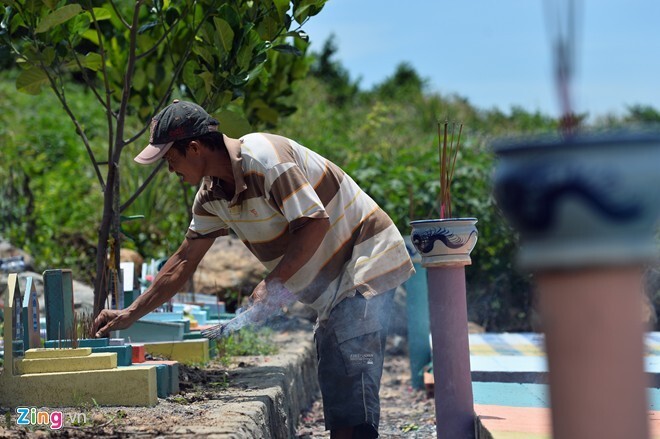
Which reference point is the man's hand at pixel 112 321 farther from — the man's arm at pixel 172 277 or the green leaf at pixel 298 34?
the green leaf at pixel 298 34

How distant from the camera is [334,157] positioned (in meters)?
11.2

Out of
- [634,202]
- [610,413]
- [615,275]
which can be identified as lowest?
[610,413]

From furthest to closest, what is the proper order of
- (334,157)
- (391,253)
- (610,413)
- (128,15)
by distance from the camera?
1. (334,157)
2. (128,15)
3. (391,253)
4. (610,413)

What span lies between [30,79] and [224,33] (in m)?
1.10

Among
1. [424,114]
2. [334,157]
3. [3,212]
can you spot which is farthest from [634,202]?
[424,114]

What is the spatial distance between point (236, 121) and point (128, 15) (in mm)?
3218

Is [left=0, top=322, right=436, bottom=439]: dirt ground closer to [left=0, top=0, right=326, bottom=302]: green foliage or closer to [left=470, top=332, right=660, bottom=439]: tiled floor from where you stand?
[left=470, top=332, right=660, bottom=439]: tiled floor

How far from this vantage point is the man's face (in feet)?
12.5

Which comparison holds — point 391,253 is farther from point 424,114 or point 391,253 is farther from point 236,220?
point 424,114

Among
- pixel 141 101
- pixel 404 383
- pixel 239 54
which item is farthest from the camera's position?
pixel 404 383

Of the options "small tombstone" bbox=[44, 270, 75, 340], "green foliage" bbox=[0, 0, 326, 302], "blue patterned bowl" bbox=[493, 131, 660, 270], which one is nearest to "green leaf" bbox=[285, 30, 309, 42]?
"green foliage" bbox=[0, 0, 326, 302]

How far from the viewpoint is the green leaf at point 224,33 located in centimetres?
498

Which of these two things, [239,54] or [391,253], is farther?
[239,54]

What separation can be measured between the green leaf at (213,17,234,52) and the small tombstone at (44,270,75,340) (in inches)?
58.0
